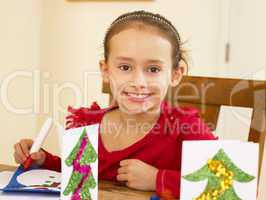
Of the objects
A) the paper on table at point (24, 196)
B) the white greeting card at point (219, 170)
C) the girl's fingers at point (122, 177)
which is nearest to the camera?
the white greeting card at point (219, 170)

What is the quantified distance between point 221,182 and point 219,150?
1.8 inches

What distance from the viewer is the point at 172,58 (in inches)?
34.1

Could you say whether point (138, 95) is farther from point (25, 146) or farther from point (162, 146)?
point (25, 146)

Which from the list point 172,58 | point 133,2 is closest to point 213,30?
point 133,2

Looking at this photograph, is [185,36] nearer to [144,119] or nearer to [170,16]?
[170,16]

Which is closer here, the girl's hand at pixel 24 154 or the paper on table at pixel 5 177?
the paper on table at pixel 5 177

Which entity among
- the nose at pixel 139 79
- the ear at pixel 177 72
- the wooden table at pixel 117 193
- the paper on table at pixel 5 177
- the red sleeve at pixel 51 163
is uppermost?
the ear at pixel 177 72

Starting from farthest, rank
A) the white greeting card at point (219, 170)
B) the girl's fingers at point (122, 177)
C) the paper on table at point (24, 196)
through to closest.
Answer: the girl's fingers at point (122, 177) → the paper on table at point (24, 196) → the white greeting card at point (219, 170)

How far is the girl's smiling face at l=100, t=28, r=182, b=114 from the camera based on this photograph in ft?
2.65

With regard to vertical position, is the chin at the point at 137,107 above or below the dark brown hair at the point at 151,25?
below

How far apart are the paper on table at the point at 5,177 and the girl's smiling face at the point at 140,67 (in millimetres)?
267

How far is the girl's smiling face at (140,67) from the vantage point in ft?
2.65

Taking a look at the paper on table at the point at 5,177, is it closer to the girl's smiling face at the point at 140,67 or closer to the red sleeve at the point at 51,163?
the red sleeve at the point at 51,163

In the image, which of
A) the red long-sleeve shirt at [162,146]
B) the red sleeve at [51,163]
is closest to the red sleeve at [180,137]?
the red long-sleeve shirt at [162,146]
